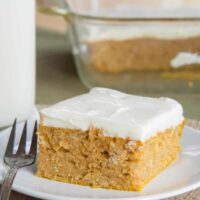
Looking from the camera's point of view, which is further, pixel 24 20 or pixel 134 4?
pixel 134 4

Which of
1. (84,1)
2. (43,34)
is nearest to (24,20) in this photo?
(84,1)

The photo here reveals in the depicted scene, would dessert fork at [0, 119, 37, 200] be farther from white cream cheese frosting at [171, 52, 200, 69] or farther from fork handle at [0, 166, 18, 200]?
white cream cheese frosting at [171, 52, 200, 69]

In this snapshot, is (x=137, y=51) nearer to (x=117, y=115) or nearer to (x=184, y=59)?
(x=184, y=59)

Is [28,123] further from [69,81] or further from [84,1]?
[84,1]

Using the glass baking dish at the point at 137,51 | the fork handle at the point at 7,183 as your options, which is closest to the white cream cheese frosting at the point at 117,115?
the fork handle at the point at 7,183

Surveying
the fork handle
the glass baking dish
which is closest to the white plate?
the fork handle

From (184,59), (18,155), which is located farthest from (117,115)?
(184,59)
